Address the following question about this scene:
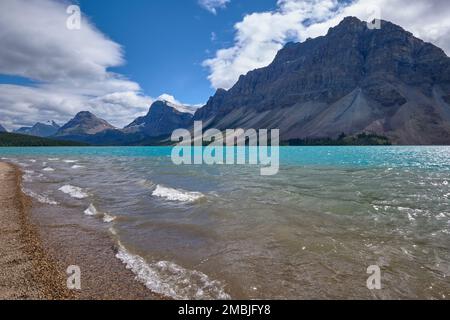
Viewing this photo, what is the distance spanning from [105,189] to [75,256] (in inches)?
836

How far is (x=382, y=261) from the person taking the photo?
12.5m

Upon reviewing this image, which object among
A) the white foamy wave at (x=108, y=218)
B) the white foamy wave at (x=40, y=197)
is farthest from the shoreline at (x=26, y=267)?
the white foamy wave at (x=40, y=197)

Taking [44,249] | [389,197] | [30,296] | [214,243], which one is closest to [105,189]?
[44,249]

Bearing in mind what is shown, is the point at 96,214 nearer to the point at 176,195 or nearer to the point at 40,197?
the point at 176,195

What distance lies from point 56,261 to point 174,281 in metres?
5.55

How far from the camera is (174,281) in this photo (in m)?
10.9

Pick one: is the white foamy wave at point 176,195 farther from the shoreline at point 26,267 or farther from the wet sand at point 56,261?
the shoreline at point 26,267

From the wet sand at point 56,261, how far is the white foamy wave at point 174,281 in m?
0.36

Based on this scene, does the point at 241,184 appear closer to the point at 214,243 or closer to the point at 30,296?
the point at 214,243

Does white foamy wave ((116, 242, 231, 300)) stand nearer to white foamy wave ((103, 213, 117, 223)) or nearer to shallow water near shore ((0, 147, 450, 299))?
shallow water near shore ((0, 147, 450, 299))

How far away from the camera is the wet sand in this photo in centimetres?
973

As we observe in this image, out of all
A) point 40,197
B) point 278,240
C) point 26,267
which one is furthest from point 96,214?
point 278,240
